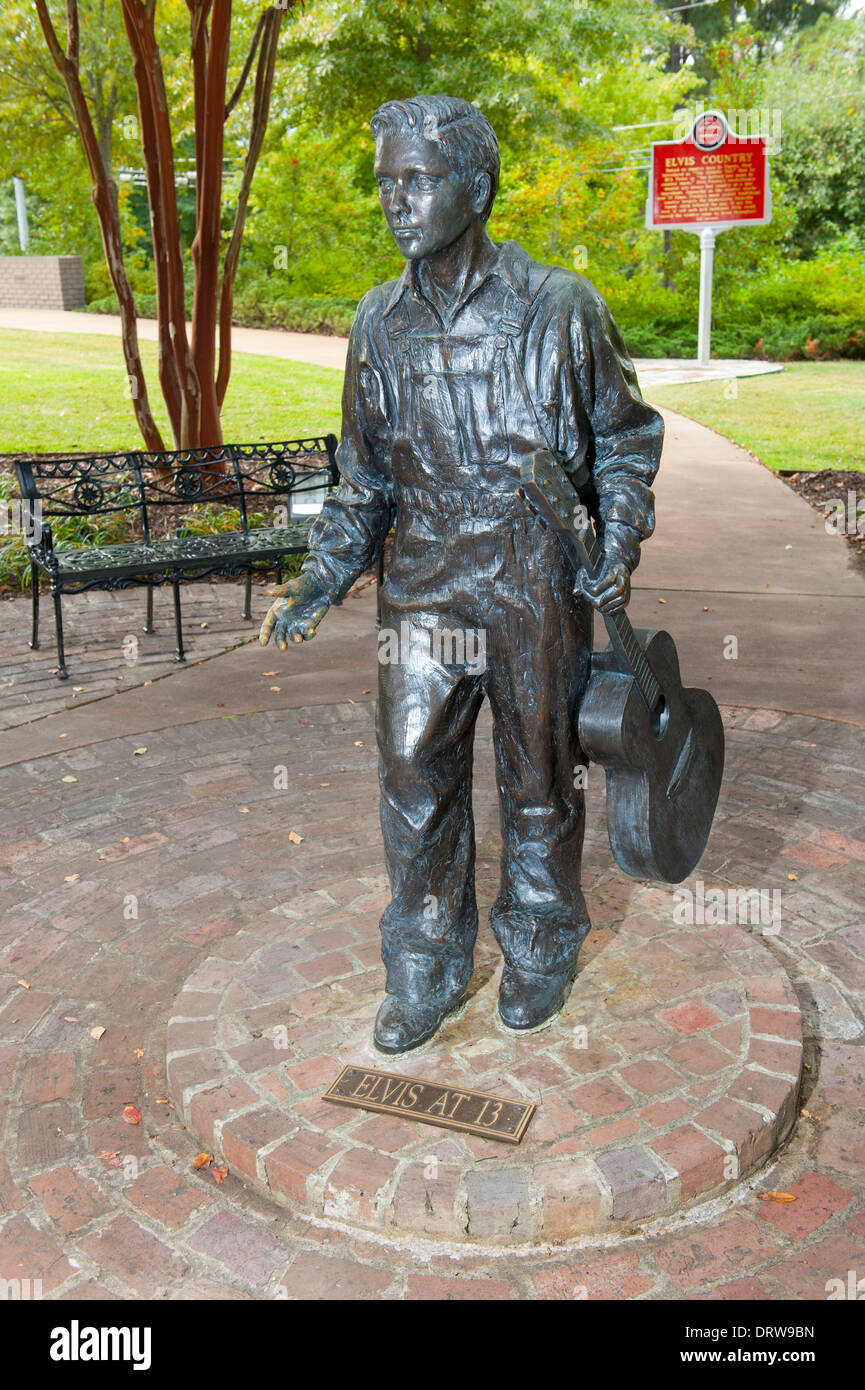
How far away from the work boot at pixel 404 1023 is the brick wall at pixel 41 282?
26.8m

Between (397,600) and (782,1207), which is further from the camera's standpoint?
(397,600)

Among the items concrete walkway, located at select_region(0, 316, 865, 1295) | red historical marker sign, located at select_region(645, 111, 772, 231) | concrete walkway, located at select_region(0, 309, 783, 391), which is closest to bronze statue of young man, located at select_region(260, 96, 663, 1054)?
concrete walkway, located at select_region(0, 316, 865, 1295)

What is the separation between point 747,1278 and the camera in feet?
9.39

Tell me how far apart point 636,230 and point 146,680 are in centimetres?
2502

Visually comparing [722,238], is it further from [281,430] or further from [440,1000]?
[440,1000]

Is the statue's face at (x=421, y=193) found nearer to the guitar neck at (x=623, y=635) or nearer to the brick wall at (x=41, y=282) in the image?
the guitar neck at (x=623, y=635)

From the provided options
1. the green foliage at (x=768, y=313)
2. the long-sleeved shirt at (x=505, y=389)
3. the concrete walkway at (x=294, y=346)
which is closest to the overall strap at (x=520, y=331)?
the long-sleeved shirt at (x=505, y=389)

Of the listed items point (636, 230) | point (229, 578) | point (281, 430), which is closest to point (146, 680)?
point (229, 578)

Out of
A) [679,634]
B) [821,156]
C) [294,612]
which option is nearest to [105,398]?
[679,634]

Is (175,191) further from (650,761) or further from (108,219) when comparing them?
(650,761)

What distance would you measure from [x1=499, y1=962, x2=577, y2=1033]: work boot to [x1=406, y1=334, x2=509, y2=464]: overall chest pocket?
1.45 metres

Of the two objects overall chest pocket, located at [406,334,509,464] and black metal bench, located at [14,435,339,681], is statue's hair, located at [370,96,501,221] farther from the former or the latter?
black metal bench, located at [14,435,339,681]

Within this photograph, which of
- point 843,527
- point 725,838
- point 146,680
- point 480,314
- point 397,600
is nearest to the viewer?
point 480,314

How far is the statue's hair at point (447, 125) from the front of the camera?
2.91m
